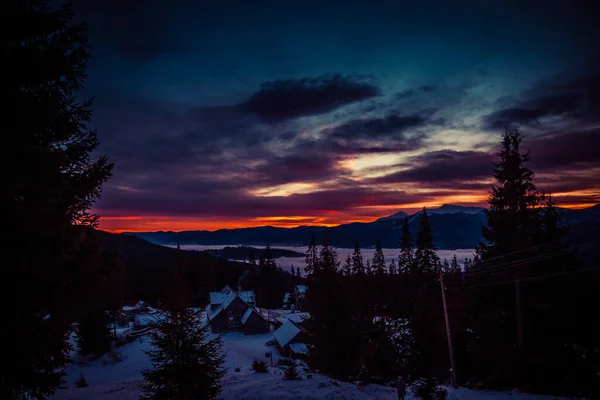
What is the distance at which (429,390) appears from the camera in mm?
20375

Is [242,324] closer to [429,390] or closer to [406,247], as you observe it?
[406,247]

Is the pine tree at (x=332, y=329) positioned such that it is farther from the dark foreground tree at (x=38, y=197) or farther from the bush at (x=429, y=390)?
the dark foreground tree at (x=38, y=197)

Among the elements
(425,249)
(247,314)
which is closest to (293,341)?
(247,314)

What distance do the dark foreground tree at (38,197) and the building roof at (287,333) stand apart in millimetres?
33941

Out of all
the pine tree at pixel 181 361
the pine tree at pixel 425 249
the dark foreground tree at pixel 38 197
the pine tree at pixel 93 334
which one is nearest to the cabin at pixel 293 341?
the pine tree at pixel 425 249

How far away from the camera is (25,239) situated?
7.25 metres

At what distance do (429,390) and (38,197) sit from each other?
22546 mm

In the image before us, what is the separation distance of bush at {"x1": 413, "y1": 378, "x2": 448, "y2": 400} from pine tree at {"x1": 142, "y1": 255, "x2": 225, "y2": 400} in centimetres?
1444

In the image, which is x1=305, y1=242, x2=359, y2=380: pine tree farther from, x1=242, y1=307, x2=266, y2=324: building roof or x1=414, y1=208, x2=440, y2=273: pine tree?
x1=242, y1=307, x2=266, y2=324: building roof

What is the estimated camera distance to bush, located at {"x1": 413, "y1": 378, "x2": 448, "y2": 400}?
64.2ft

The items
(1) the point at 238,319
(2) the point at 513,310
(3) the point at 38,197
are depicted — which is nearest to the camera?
(3) the point at 38,197

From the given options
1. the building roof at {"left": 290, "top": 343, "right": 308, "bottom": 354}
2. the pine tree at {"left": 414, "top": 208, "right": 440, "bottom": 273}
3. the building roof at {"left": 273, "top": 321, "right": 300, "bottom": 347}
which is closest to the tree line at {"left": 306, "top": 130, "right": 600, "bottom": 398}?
the building roof at {"left": 290, "top": 343, "right": 308, "bottom": 354}

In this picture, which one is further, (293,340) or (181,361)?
(293,340)

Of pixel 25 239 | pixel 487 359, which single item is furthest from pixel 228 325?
pixel 25 239
